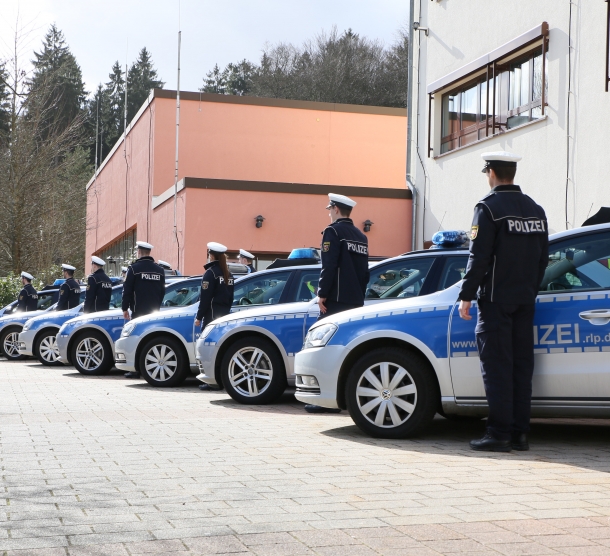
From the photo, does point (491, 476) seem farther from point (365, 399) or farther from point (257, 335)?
point (257, 335)

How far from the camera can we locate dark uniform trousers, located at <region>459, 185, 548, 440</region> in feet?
21.2

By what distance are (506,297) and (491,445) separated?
103 centimetres

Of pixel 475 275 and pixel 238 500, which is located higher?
pixel 475 275

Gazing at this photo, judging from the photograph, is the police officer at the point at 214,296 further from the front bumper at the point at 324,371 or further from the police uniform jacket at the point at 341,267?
the front bumper at the point at 324,371

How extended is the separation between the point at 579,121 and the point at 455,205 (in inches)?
186

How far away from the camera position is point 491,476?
5.63 metres

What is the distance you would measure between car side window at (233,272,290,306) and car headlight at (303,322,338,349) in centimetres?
327

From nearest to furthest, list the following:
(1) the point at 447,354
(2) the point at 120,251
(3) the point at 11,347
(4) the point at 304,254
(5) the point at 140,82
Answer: (1) the point at 447,354 < (4) the point at 304,254 < (3) the point at 11,347 < (2) the point at 120,251 < (5) the point at 140,82

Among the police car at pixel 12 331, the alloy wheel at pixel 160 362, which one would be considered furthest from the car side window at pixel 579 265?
the police car at pixel 12 331

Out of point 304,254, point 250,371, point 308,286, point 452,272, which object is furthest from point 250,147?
point 452,272

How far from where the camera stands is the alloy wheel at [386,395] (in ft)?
23.0

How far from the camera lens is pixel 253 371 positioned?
9.94 m

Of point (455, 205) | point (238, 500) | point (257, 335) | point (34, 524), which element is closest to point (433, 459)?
point (238, 500)

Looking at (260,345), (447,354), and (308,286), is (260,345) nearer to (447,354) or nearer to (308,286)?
(308,286)
